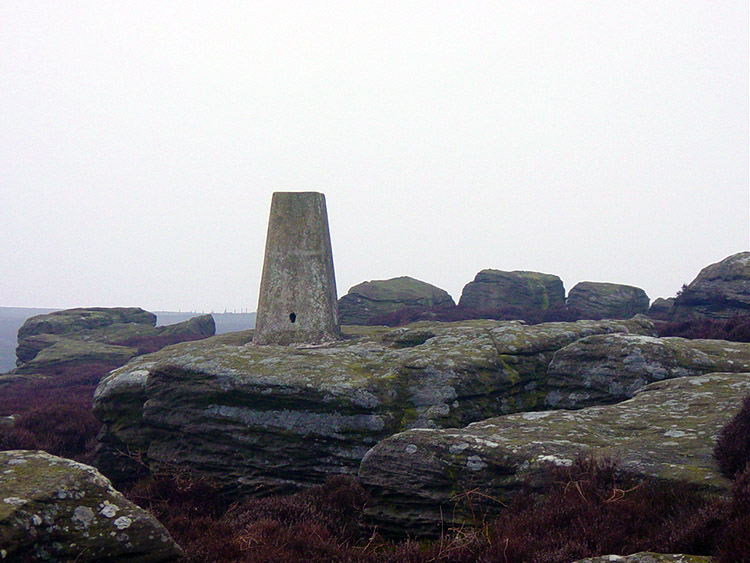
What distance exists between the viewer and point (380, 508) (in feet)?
24.7

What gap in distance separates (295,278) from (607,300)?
26829 mm

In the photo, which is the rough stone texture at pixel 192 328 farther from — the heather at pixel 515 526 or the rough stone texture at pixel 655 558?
the rough stone texture at pixel 655 558

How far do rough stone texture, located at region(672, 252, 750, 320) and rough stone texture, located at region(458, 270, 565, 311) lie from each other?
12802 millimetres

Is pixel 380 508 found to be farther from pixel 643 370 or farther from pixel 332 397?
pixel 643 370

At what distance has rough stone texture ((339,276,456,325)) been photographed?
122 feet

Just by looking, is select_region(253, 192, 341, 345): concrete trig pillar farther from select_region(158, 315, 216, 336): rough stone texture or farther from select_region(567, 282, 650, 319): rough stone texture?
select_region(158, 315, 216, 336): rough stone texture

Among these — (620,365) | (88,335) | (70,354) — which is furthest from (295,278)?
(88,335)

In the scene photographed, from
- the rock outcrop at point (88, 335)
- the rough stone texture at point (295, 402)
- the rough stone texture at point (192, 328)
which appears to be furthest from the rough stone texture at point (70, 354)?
the rough stone texture at point (295, 402)

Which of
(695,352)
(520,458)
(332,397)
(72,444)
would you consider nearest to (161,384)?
(332,397)

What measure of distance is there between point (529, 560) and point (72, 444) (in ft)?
43.8

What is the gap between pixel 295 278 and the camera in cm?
1720

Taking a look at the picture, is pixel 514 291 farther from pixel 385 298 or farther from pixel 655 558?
pixel 655 558

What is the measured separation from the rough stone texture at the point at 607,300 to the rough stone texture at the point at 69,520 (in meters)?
33.8

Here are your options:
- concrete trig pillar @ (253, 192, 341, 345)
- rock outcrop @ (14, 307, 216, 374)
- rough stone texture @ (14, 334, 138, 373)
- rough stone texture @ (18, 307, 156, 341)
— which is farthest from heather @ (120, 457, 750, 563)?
rough stone texture @ (18, 307, 156, 341)
